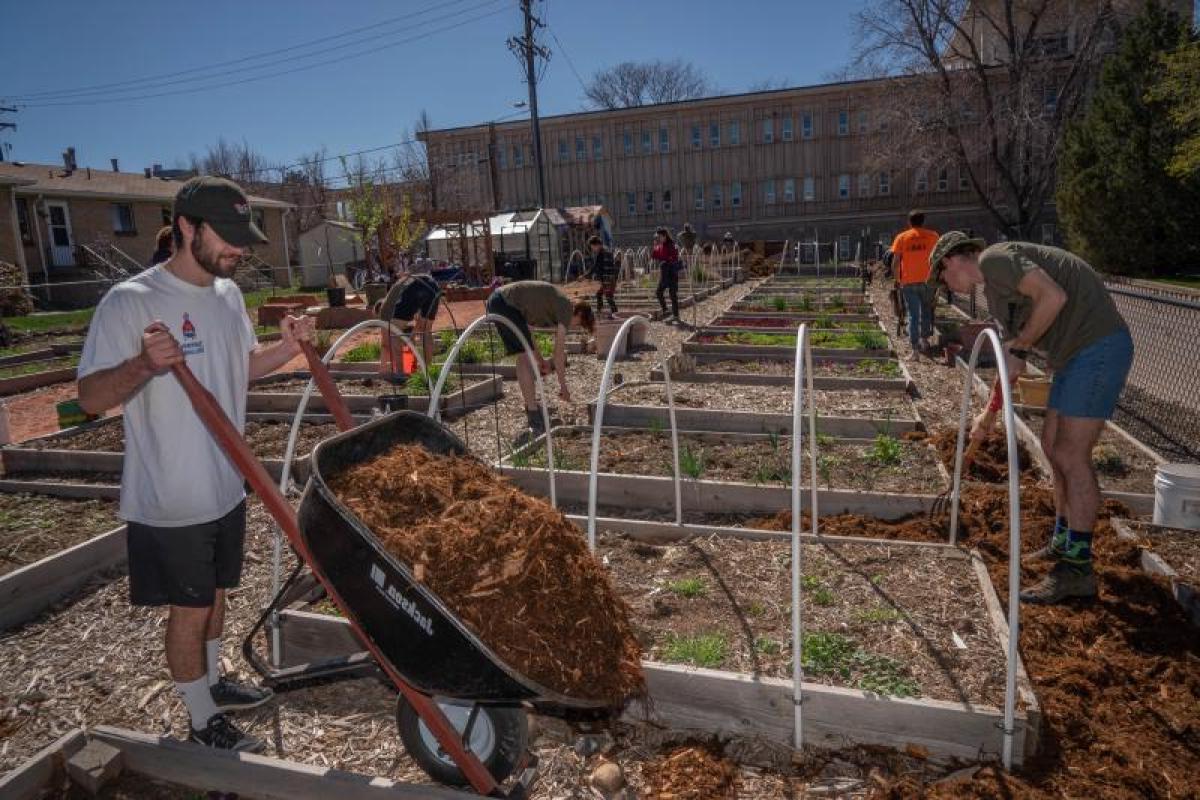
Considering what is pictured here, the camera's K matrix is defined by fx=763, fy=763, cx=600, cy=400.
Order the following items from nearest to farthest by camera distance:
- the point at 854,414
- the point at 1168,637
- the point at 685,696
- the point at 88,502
Result: 1. the point at 685,696
2. the point at 1168,637
3. the point at 88,502
4. the point at 854,414

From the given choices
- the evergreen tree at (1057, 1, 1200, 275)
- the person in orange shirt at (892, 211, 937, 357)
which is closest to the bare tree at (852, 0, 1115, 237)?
the evergreen tree at (1057, 1, 1200, 275)

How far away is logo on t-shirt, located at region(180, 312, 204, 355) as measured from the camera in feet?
9.69

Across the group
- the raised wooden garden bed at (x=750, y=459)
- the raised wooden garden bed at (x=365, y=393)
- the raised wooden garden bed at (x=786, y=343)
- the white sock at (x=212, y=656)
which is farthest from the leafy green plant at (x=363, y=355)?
the white sock at (x=212, y=656)

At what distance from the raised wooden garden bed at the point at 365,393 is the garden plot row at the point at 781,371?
2.09 metres

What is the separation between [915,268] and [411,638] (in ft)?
34.4

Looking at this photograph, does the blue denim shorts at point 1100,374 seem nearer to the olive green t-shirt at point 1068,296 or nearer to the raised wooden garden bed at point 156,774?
the olive green t-shirt at point 1068,296

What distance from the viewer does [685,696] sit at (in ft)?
10.6

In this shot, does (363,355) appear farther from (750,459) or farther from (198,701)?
(198,701)

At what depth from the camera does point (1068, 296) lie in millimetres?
4109

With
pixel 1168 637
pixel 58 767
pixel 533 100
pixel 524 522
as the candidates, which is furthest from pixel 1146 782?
pixel 533 100

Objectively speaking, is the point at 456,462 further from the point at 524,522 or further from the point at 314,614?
the point at 314,614

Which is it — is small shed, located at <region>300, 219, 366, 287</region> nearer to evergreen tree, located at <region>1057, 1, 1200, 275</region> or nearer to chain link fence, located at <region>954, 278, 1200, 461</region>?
evergreen tree, located at <region>1057, 1, 1200, 275</region>

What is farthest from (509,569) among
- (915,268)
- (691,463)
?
(915,268)

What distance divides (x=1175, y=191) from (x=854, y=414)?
19.7 m
